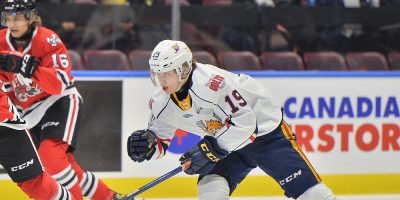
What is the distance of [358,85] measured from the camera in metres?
5.34

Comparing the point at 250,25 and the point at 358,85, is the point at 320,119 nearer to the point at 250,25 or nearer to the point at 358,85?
the point at 358,85

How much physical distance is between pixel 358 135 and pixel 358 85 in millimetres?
292

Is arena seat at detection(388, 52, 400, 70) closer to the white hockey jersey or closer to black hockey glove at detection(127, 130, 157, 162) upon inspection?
the white hockey jersey

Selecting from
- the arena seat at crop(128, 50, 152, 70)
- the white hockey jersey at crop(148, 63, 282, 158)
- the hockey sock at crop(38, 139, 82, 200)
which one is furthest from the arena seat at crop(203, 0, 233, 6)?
the white hockey jersey at crop(148, 63, 282, 158)

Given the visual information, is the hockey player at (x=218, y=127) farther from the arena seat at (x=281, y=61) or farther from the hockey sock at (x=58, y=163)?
the arena seat at (x=281, y=61)

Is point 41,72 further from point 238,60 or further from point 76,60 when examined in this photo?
point 238,60

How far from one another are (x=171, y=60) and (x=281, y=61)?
2213 millimetres

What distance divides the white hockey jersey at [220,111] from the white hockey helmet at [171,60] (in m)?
0.06

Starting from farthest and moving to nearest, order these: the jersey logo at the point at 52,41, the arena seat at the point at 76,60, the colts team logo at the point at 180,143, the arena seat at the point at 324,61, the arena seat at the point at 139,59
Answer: the arena seat at the point at 324,61 < the arena seat at the point at 139,59 < the arena seat at the point at 76,60 < the colts team logo at the point at 180,143 < the jersey logo at the point at 52,41

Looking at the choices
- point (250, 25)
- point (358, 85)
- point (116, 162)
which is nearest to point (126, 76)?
point (116, 162)

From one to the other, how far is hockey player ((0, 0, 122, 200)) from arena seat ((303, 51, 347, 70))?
1.79 metres

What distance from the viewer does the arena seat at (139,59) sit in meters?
5.41

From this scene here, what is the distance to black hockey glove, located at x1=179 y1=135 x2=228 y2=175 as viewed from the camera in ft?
11.5

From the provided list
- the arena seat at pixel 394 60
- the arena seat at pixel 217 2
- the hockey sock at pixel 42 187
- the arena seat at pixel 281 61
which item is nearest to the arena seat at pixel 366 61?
the arena seat at pixel 394 60
